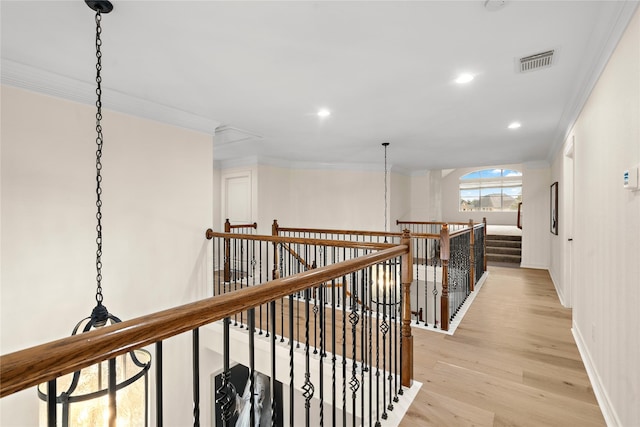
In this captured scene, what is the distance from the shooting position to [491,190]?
1201 cm

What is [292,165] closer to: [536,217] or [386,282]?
[386,282]

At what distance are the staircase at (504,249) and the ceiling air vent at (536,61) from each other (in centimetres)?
672

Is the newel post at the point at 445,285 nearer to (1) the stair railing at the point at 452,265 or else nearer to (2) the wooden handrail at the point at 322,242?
(1) the stair railing at the point at 452,265

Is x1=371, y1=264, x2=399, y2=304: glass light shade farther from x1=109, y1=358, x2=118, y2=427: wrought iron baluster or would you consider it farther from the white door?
the white door

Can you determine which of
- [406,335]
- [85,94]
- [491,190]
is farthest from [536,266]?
[85,94]

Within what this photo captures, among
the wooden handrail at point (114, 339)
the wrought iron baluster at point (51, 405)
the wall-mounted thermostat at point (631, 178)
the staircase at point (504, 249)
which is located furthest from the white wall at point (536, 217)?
the wrought iron baluster at point (51, 405)

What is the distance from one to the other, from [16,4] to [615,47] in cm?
356

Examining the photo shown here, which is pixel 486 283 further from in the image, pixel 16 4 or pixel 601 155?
pixel 16 4

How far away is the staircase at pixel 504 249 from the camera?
8.01 metres

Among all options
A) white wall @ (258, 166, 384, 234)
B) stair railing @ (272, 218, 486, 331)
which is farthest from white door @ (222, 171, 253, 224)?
stair railing @ (272, 218, 486, 331)

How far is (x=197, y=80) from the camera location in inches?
105

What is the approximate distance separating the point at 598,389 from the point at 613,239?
1.16 metres

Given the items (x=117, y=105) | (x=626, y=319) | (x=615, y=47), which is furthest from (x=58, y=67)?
(x=626, y=319)

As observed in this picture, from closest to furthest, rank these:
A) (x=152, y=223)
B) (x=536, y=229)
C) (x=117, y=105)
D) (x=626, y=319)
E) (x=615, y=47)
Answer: (x=626, y=319) → (x=615, y=47) → (x=117, y=105) → (x=152, y=223) → (x=536, y=229)
